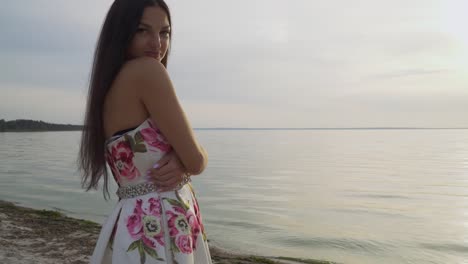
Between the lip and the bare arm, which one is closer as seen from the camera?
the bare arm

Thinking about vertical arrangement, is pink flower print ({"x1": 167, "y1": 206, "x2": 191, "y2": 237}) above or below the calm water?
above

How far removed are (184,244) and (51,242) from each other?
6.11 m

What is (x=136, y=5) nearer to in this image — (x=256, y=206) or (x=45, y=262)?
(x=45, y=262)

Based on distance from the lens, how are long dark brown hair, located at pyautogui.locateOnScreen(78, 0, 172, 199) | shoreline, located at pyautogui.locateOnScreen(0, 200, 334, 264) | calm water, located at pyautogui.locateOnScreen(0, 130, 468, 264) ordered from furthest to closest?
calm water, located at pyautogui.locateOnScreen(0, 130, 468, 264), shoreline, located at pyautogui.locateOnScreen(0, 200, 334, 264), long dark brown hair, located at pyautogui.locateOnScreen(78, 0, 172, 199)

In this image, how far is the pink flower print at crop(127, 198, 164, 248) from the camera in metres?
1.67

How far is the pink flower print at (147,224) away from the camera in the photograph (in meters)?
1.67

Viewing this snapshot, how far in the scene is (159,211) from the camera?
169 cm

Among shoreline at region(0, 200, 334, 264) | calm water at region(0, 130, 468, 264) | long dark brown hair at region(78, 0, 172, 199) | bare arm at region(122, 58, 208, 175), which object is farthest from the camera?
calm water at region(0, 130, 468, 264)

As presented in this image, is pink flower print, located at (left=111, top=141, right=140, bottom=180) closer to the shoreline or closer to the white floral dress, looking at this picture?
the white floral dress

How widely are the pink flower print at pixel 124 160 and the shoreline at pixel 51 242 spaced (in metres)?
4.68

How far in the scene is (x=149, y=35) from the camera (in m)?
1.78

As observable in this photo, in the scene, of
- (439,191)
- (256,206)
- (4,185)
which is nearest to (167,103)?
(256,206)

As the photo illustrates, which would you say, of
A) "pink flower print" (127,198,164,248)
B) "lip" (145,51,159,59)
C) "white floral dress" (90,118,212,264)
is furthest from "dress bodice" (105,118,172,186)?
"lip" (145,51,159,59)

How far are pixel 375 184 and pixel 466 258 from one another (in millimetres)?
11659
